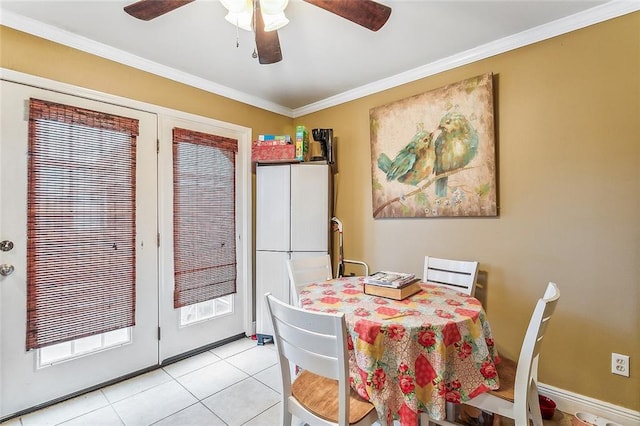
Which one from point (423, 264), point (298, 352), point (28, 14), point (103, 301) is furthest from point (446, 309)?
point (28, 14)

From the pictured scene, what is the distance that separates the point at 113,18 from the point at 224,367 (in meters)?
2.66

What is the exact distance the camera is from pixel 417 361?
1251mm

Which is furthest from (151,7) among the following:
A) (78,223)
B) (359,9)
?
(78,223)

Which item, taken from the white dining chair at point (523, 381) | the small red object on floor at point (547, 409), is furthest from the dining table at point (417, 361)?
the small red object on floor at point (547, 409)

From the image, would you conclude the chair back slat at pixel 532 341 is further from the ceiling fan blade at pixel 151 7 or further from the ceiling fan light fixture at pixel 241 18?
the ceiling fan blade at pixel 151 7

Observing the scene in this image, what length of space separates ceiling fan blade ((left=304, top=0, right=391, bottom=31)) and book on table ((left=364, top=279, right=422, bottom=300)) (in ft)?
4.50

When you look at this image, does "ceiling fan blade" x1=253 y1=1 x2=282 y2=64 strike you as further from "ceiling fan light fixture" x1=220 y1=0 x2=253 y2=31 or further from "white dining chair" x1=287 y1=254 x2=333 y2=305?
"white dining chair" x1=287 y1=254 x2=333 y2=305

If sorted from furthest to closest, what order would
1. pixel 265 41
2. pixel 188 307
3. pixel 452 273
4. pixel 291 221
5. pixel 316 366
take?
pixel 291 221, pixel 188 307, pixel 452 273, pixel 265 41, pixel 316 366

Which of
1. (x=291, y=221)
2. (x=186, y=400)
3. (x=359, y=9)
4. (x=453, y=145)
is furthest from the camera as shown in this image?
(x=291, y=221)

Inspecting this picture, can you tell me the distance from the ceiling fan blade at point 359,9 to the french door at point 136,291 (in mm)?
1823

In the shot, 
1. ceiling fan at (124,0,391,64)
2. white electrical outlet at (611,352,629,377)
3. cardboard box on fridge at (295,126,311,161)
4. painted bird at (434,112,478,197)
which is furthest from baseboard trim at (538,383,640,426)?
cardboard box on fridge at (295,126,311,161)

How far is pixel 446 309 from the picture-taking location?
146 centimetres

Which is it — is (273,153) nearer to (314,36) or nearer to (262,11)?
(314,36)

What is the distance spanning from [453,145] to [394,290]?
1.35m
